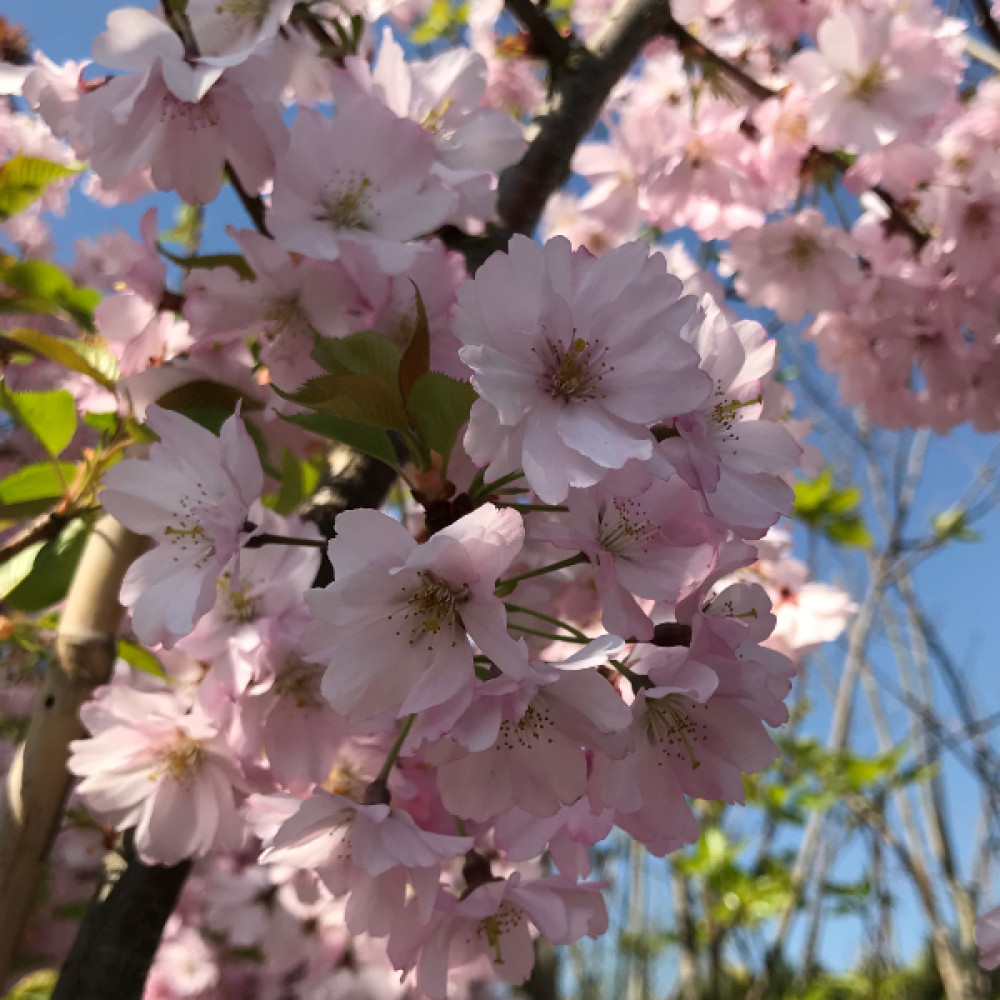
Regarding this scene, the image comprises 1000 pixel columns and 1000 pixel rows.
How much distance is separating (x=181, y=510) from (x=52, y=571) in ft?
1.08

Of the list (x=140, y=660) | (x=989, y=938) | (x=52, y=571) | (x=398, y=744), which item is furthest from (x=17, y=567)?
(x=989, y=938)

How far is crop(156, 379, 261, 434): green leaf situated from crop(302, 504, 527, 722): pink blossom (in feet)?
1.24

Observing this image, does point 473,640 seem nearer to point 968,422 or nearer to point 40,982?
point 40,982

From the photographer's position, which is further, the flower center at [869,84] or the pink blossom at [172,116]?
the flower center at [869,84]

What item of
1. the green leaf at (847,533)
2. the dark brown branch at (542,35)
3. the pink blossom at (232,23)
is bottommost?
the pink blossom at (232,23)

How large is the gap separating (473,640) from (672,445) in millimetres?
175

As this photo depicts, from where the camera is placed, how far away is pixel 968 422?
1.71 m

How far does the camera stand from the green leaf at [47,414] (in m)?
0.88

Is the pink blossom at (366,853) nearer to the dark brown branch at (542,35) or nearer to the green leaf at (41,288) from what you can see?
the green leaf at (41,288)

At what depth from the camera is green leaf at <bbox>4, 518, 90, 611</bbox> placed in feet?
2.89

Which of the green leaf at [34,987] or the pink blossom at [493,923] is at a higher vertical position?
the pink blossom at [493,923]

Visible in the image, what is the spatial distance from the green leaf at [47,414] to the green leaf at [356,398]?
1.46 ft

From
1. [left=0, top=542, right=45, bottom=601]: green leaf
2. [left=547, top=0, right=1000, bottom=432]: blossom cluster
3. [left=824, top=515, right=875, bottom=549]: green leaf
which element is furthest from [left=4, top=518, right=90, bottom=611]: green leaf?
[left=824, top=515, right=875, bottom=549]: green leaf

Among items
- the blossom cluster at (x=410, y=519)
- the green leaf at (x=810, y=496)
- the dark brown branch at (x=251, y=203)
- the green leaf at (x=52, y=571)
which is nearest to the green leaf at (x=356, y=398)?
the blossom cluster at (x=410, y=519)
